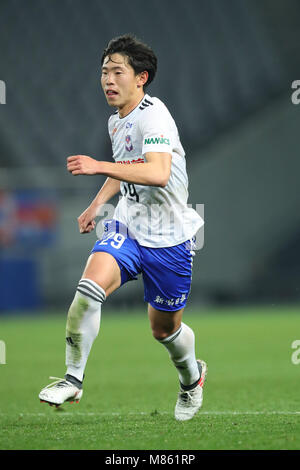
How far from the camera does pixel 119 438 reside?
4.16m

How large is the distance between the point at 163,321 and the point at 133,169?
1.11 m

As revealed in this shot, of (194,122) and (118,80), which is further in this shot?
(194,122)

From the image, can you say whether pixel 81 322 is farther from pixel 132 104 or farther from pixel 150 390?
pixel 150 390

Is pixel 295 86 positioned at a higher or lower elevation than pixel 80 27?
lower

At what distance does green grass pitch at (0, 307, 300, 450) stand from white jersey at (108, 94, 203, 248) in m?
1.14

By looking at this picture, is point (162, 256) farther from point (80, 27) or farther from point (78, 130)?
point (80, 27)

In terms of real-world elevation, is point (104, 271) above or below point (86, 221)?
below

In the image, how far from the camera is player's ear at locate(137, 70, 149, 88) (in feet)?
16.2

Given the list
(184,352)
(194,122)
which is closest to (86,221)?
(184,352)

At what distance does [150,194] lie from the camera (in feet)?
16.1
